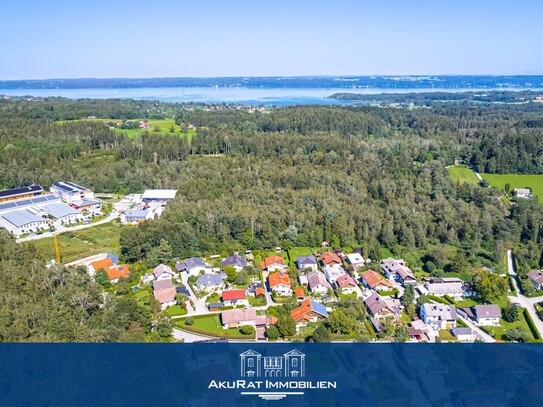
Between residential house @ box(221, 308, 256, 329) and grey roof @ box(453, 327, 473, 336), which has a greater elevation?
residential house @ box(221, 308, 256, 329)

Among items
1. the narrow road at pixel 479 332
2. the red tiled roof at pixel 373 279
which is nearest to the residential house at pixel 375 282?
the red tiled roof at pixel 373 279

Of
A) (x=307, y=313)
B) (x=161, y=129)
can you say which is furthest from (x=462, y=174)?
(x=161, y=129)

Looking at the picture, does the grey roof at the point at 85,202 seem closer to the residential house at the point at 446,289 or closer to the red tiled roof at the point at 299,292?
the red tiled roof at the point at 299,292

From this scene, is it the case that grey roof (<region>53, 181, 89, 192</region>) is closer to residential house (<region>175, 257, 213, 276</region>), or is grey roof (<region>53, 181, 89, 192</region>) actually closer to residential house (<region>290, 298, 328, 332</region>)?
residential house (<region>175, 257, 213, 276</region>)

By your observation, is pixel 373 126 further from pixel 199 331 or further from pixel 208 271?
pixel 199 331

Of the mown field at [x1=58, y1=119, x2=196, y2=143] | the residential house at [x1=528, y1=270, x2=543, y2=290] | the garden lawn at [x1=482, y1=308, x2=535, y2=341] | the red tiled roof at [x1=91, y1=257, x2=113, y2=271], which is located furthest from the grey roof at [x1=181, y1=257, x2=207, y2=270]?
the mown field at [x1=58, y1=119, x2=196, y2=143]
